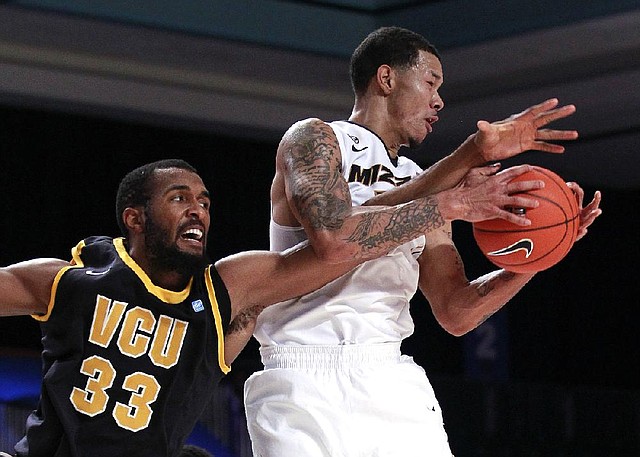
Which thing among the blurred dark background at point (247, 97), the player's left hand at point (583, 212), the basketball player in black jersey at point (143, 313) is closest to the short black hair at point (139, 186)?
the basketball player in black jersey at point (143, 313)

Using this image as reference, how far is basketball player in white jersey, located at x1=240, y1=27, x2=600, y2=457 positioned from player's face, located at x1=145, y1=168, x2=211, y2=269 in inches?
9.6

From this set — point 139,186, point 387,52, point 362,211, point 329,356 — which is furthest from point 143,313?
point 387,52

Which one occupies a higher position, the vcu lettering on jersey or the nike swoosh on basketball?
the nike swoosh on basketball

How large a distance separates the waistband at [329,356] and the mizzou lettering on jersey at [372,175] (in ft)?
1.50

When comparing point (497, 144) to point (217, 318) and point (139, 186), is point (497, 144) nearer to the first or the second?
point (217, 318)

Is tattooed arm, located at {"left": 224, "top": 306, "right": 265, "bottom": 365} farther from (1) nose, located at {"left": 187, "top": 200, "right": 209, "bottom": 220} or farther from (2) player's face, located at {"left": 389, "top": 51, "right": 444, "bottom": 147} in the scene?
(2) player's face, located at {"left": 389, "top": 51, "right": 444, "bottom": 147}

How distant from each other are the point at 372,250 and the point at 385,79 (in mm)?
680

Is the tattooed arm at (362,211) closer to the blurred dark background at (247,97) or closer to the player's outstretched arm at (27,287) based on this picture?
the player's outstretched arm at (27,287)

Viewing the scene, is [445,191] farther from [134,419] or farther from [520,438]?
[520,438]

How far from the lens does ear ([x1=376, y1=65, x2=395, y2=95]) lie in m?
3.53

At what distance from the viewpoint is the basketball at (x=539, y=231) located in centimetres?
305

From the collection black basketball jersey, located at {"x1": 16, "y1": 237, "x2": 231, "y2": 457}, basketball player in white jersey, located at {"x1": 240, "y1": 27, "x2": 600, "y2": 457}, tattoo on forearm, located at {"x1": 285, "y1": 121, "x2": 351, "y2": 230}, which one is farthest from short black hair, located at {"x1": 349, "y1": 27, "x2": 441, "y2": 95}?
black basketball jersey, located at {"x1": 16, "y1": 237, "x2": 231, "y2": 457}

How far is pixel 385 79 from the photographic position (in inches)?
139

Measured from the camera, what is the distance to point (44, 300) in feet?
10.0
